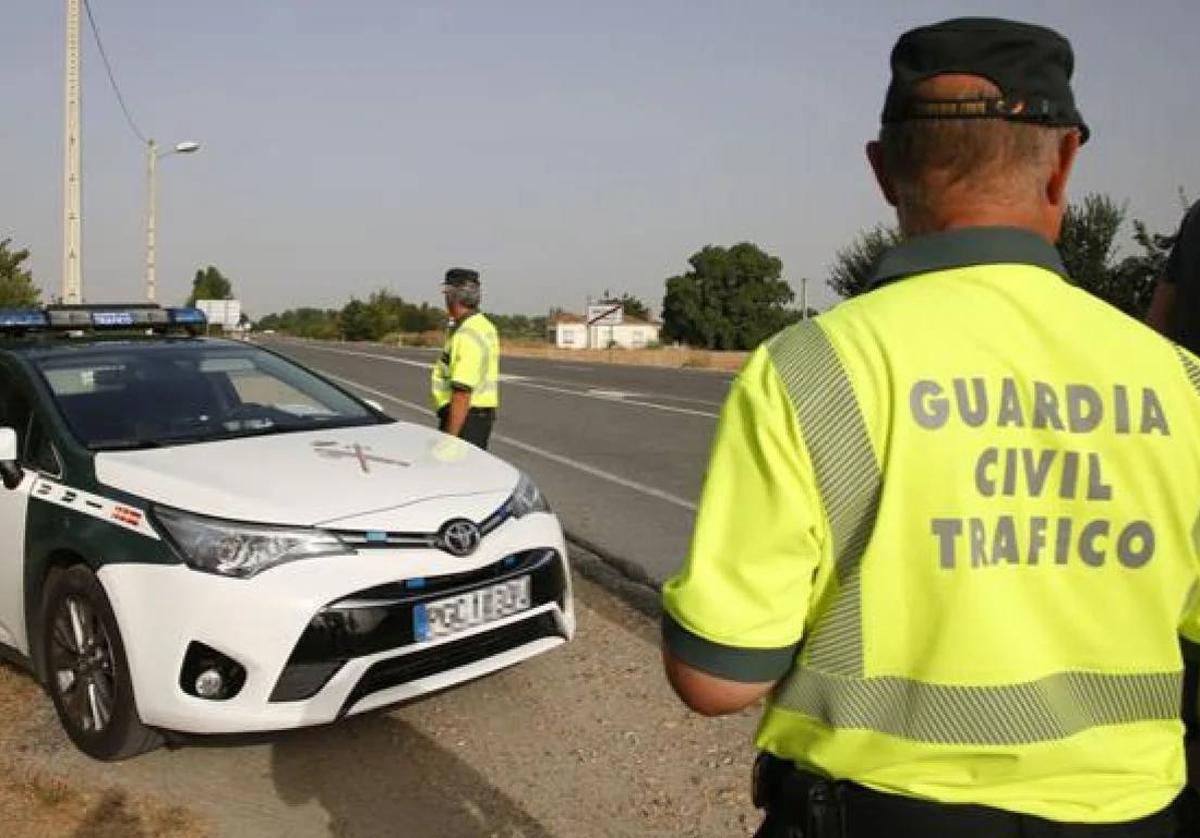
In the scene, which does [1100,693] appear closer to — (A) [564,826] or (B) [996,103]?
(B) [996,103]

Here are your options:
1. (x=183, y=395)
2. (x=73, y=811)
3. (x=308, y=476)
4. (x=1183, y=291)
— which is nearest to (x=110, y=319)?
(x=183, y=395)

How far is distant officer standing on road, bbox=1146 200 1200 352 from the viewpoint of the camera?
2174 millimetres

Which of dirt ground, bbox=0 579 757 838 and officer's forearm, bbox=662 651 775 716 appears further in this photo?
dirt ground, bbox=0 579 757 838

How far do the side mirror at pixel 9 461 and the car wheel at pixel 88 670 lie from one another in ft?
1.67

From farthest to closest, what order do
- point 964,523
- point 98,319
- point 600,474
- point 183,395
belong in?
point 600,474 < point 98,319 < point 183,395 < point 964,523

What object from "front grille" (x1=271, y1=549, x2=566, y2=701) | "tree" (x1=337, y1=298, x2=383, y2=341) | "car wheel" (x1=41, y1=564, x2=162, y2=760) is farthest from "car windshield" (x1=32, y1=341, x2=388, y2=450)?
"tree" (x1=337, y1=298, x2=383, y2=341)

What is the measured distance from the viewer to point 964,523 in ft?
3.93

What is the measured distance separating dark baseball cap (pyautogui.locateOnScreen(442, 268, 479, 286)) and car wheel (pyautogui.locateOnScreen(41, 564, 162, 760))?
10.6ft

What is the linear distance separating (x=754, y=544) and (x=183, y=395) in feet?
13.5

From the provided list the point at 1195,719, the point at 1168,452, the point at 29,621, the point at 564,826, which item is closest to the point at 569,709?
the point at 564,826

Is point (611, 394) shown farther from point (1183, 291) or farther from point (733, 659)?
point (733, 659)

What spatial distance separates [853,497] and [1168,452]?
40 centimetres

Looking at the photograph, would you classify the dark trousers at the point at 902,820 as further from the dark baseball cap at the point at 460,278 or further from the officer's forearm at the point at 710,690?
the dark baseball cap at the point at 460,278

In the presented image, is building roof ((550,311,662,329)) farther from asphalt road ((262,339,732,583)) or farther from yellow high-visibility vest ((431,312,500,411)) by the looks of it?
yellow high-visibility vest ((431,312,500,411))
